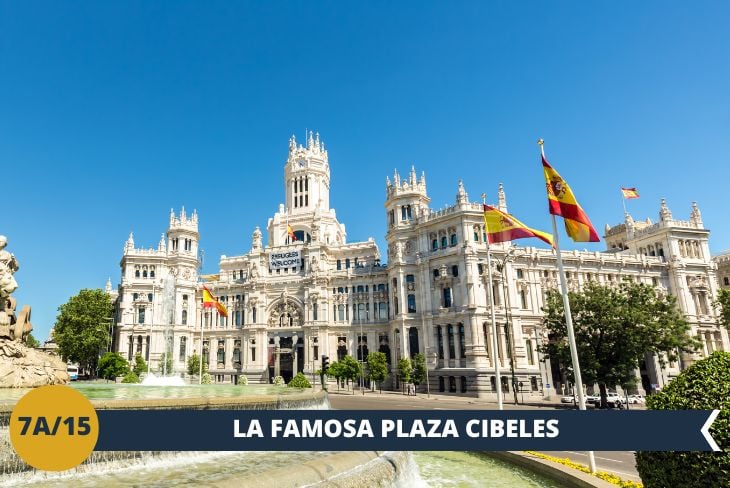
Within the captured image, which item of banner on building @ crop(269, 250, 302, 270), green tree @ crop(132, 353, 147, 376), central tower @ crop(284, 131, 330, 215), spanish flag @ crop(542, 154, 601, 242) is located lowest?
green tree @ crop(132, 353, 147, 376)

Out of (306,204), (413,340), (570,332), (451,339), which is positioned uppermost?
(306,204)

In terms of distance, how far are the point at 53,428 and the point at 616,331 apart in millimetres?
43752

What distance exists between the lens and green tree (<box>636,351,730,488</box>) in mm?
7148

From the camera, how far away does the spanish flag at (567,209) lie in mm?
18328

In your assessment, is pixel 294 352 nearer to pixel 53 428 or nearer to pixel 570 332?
pixel 570 332

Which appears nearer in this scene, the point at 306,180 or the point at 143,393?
the point at 143,393

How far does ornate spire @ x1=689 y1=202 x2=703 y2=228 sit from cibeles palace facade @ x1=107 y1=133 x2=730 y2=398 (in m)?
0.15

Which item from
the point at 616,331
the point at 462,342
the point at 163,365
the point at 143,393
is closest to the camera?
the point at 143,393

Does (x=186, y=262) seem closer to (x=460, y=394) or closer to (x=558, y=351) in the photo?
(x=460, y=394)

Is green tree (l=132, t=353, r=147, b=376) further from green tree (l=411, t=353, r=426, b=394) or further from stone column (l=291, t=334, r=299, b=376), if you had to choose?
green tree (l=411, t=353, r=426, b=394)

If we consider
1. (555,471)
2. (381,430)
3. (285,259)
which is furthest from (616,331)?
(285,259)

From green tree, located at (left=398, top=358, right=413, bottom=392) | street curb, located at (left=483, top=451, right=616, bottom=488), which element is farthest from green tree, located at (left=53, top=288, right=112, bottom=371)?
street curb, located at (left=483, top=451, right=616, bottom=488)

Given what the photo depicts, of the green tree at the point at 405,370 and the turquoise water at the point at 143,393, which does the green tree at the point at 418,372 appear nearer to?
the green tree at the point at 405,370

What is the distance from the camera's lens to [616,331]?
4069cm
